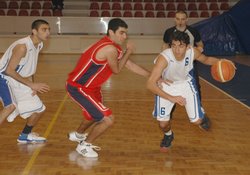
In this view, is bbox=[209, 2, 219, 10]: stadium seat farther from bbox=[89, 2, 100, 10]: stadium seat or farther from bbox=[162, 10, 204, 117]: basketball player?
bbox=[162, 10, 204, 117]: basketball player

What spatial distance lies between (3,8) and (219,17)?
9.76 metres

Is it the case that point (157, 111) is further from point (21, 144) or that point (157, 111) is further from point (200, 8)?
point (200, 8)

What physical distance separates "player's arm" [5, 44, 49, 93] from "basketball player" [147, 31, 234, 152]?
1236mm

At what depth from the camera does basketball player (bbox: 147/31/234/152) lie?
4348 mm

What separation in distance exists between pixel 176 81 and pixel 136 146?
3.30 feet

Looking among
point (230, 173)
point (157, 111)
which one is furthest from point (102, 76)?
point (230, 173)

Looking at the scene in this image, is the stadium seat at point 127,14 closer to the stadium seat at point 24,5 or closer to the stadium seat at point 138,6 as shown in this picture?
the stadium seat at point 138,6

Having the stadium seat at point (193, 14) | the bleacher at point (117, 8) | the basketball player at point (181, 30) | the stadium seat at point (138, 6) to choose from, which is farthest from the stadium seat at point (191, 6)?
the basketball player at point (181, 30)

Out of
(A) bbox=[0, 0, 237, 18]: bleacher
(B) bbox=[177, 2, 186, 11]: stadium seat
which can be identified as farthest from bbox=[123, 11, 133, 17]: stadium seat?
(B) bbox=[177, 2, 186, 11]: stadium seat

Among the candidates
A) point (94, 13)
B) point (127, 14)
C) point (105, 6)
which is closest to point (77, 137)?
point (127, 14)

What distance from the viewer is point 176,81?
4.73 meters

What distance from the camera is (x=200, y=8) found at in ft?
63.8

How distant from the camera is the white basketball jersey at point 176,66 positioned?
4453 millimetres

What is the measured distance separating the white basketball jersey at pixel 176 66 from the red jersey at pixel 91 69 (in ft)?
1.79
